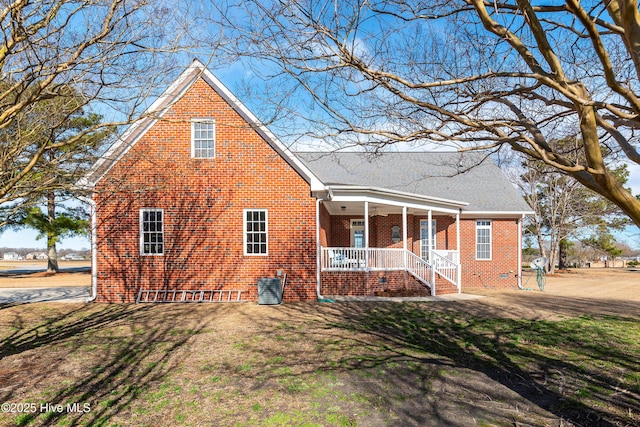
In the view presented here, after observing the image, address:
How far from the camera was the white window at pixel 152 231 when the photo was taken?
1397 centimetres

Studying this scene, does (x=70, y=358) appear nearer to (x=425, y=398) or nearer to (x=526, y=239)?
(x=425, y=398)

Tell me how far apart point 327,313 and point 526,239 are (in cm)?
3132

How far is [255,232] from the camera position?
1401cm

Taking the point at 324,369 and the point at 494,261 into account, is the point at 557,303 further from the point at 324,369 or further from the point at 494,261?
the point at 324,369

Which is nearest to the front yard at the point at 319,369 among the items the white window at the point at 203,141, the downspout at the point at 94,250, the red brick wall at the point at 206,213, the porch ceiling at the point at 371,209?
the downspout at the point at 94,250

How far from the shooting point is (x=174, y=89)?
520 inches

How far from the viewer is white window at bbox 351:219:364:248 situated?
19.6m

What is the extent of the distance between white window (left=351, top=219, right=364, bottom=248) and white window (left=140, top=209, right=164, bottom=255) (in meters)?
8.67

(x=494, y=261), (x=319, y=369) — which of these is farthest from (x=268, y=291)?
(x=494, y=261)

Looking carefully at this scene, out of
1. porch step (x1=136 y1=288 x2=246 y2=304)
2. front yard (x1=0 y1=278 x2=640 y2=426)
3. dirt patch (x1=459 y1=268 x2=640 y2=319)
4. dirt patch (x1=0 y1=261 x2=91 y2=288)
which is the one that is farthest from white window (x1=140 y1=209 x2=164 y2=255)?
dirt patch (x1=459 y1=268 x2=640 y2=319)

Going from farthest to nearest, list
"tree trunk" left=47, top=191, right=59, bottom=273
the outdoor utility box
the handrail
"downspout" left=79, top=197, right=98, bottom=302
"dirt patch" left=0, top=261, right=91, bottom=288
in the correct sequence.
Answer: "tree trunk" left=47, top=191, right=59, bottom=273 → "dirt patch" left=0, top=261, right=91, bottom=288 → the handrail → "downspout" left=79, top=197, right=98, bottom=302 → the outdoor utility box

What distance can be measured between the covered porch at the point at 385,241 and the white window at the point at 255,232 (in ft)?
6.09

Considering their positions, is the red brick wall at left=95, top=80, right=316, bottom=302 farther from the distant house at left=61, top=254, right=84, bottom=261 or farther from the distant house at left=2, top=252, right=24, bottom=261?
the distant house at left=2, top=252, right=24, bottom=261

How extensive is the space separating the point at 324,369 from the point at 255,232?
7786 mm
